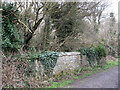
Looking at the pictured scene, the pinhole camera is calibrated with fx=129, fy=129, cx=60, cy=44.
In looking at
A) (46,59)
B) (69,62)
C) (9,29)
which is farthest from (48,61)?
(9,29)

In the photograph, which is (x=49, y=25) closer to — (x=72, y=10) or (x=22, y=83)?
(x=72, y=10)

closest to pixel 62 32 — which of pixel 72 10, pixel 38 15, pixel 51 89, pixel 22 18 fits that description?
pixel 72 10

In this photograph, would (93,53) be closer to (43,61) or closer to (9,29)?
(43,61)

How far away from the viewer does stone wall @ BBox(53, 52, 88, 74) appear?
8.58m

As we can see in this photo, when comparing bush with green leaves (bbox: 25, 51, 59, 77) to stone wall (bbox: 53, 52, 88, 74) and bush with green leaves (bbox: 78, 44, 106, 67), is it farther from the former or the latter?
bush with green leaves (bbox: 78, 44, 106, 67)

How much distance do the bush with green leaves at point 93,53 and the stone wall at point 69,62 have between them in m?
0.44

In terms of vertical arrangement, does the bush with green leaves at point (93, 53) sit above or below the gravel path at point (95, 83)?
above

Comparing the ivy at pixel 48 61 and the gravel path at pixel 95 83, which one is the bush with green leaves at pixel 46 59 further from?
the gravel path at pixel 95 83

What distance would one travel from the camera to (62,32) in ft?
38.2

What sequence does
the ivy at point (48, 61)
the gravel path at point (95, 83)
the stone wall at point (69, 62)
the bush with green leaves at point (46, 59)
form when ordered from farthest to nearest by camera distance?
1. the stone wall at point (69, 62)
2. the ivy at point (48, 61)
3. the bush with green leaves at point (46, 59)
4. the gravel path at point (95, 83)

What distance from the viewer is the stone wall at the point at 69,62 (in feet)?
28.1

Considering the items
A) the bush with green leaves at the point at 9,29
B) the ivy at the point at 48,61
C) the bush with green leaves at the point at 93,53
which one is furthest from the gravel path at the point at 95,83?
the bush with green leaves at the point at 9,29

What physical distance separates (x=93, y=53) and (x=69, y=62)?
303cm

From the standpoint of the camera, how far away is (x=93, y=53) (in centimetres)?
1152
